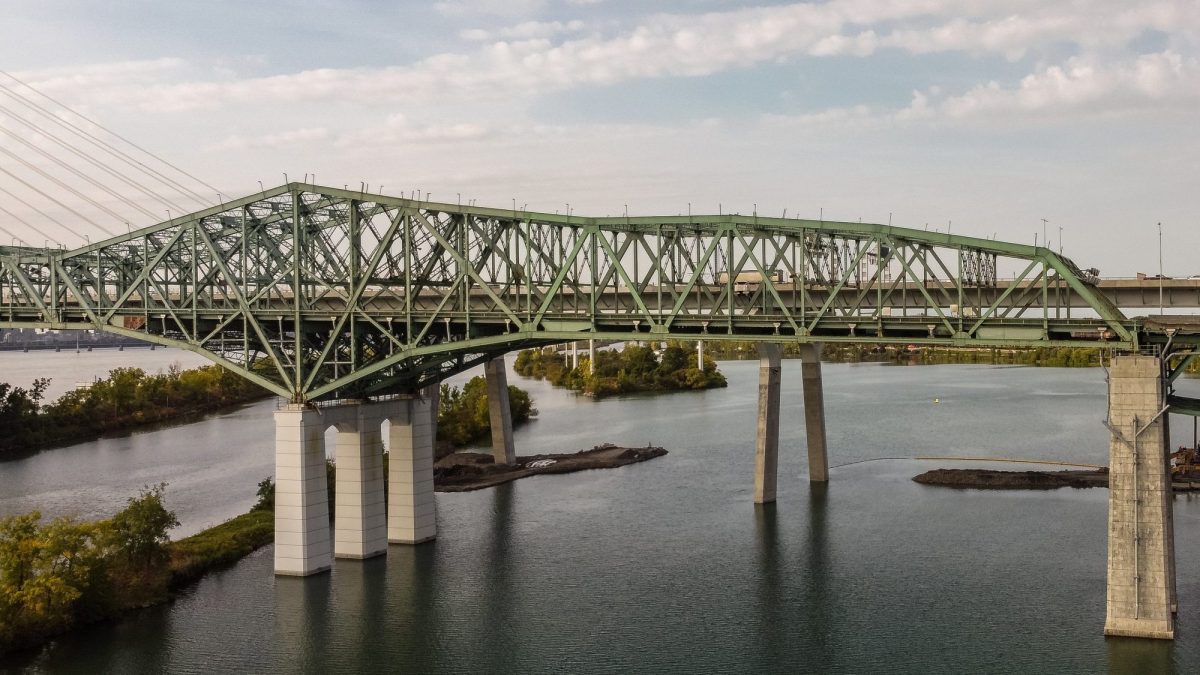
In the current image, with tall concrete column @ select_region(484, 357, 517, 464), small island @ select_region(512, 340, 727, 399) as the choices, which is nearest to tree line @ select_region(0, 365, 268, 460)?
tall concrete column @ select_region(484, 357, 517, 464)

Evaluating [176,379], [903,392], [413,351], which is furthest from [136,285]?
[903,392]

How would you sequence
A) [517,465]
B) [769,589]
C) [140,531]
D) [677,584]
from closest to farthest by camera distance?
1. [769,589]
2. [677,584]
3. [140,531]
4. [517,465]

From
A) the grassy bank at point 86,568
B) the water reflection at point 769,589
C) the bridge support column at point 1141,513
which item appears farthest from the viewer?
the grassy bank at point 86,568

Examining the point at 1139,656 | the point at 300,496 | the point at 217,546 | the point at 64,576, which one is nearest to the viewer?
the point at 1139,656

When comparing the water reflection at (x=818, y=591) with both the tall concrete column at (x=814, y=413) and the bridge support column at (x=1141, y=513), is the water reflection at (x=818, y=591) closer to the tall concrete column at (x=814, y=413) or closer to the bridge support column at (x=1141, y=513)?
the tall concrete column at (x=814, y=413)

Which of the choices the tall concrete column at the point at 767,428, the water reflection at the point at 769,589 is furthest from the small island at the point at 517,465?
the water reflection at the point at 769,589

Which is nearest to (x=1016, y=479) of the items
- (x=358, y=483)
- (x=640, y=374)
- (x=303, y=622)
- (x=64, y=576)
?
(x=358, y=483)

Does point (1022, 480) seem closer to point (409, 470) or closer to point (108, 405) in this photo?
point (409, 470)
